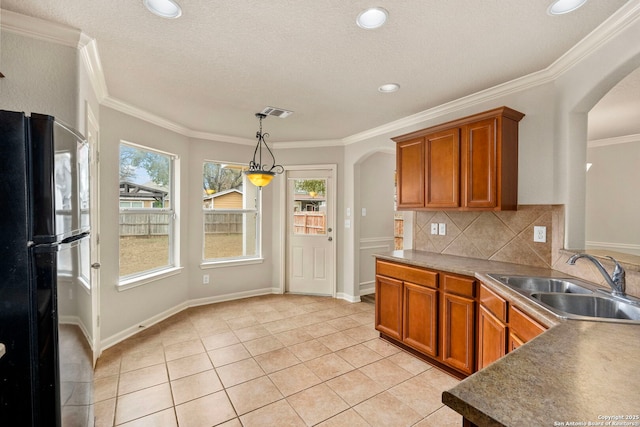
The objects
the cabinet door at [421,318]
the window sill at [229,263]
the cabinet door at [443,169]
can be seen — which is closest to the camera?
the cabinet door at [421,318]

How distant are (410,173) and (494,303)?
1597mm

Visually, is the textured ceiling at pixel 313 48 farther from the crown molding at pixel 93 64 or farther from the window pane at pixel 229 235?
the window pane at pixel 229 235

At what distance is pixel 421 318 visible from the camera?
275 cm

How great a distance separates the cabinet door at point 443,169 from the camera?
9.07ft

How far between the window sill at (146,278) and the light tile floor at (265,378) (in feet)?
1.80

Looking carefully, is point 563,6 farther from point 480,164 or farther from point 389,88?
point 389,88

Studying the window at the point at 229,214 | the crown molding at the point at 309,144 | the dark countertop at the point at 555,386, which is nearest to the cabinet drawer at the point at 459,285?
the dark countertop at the point at 555,386

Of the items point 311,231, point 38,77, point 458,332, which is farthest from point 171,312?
point 458,332

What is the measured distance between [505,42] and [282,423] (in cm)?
288

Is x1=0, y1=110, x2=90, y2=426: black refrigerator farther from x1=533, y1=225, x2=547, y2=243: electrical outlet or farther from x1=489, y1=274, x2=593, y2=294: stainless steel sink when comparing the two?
x1=533, y1=225, x2=547, y2=243: electrical outlet

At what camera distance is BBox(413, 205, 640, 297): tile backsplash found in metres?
2.11

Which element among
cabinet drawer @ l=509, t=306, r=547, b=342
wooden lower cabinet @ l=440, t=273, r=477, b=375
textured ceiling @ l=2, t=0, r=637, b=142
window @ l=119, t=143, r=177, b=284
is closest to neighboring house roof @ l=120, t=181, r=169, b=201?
window @ l=119, t=143, r=177, b=284

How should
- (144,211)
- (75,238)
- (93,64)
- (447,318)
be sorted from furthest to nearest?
(144,211) < (447,318) < (93,64) < (75,238)

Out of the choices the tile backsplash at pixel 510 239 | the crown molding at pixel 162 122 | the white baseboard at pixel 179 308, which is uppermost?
the crown molding at pixel 162 122
